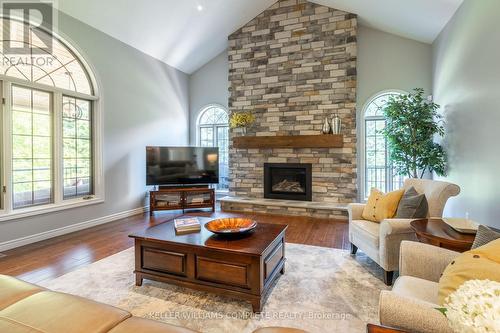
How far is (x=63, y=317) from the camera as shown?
42.5 inches

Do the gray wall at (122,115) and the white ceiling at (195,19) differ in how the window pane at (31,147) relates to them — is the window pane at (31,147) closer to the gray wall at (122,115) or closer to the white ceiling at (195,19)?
the gray wall at (122,115)

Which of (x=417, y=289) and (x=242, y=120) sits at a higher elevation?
(x=242, y=120)

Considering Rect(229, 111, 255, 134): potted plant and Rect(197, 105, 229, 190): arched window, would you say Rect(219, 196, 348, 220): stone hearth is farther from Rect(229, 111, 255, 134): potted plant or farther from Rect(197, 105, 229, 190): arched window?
Rect(229, 111, 255, 134): potted plant

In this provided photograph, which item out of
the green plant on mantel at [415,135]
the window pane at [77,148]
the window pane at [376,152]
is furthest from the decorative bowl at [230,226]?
the window pane at [376,152]

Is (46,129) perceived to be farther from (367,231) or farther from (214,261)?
(367,231)

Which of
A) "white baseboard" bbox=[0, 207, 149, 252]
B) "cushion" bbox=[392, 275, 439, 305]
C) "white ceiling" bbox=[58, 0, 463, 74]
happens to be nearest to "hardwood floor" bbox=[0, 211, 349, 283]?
"white baseboard" bbox=[0, 207, 149, 252]

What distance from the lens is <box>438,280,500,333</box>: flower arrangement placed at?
650mm

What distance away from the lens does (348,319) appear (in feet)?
6.20

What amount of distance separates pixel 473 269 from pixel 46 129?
4850mm

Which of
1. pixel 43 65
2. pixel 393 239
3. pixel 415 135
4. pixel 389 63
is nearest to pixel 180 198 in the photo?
pixel 43 65

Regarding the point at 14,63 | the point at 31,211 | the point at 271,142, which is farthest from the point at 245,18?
the point at 31,211

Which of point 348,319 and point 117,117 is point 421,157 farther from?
point 117,117

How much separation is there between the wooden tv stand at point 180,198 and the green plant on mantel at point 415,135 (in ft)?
11.6

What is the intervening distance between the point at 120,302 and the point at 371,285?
2160 millimetres
